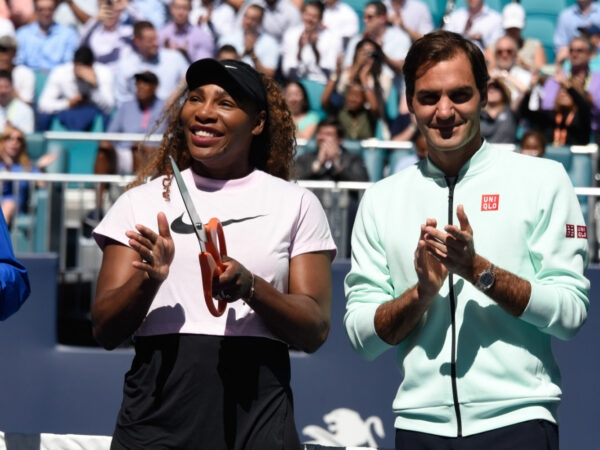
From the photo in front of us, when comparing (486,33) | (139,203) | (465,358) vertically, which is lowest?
(465,358)

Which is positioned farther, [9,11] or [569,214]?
[9,11]

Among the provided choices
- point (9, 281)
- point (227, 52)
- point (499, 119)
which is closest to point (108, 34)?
point (227, 52)

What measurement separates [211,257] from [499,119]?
707cm

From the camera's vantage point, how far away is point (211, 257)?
2.81 metres

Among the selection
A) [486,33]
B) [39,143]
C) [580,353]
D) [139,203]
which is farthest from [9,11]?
[139,203]

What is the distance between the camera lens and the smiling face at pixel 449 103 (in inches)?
122

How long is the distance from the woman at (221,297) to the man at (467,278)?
0.60 feet

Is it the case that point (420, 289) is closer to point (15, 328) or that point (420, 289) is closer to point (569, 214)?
point (569, 214)

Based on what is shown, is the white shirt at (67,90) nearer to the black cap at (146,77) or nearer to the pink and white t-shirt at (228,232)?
the black cap at (146,77)

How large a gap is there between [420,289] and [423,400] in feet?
1.00

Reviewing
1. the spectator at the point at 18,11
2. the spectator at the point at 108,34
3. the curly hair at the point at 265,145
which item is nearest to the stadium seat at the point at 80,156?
the spectator at the point at 108,34

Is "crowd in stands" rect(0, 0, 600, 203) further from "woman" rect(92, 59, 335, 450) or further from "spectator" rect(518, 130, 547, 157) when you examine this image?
"woman" rect(92, 59, 335, 450)

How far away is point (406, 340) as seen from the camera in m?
3.13

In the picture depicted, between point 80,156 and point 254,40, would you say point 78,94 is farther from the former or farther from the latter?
point 254,40
